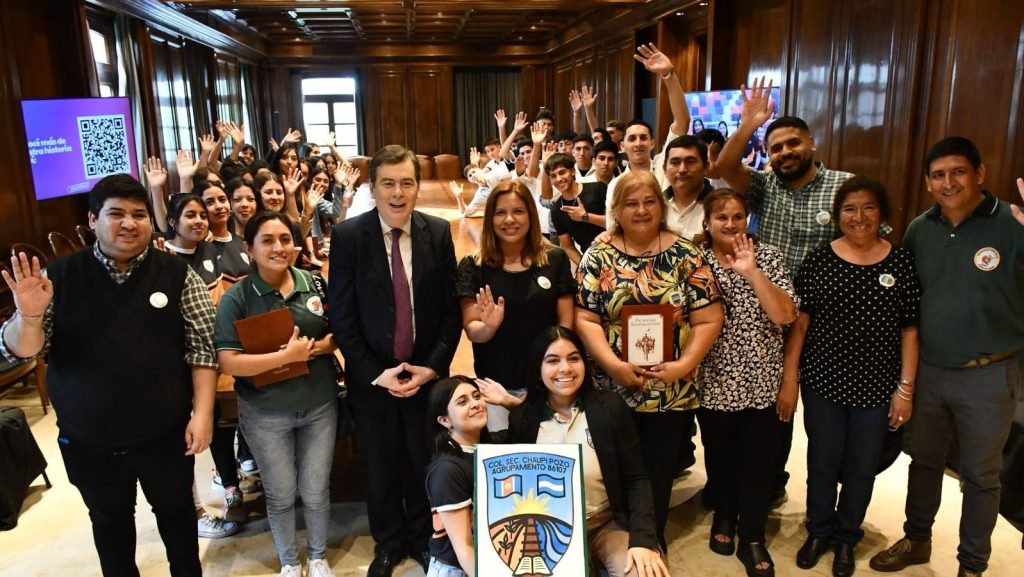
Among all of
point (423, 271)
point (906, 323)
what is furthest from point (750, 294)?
point (423, 271)

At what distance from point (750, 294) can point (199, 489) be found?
2.70 m

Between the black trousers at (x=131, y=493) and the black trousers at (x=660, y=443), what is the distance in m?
1.52

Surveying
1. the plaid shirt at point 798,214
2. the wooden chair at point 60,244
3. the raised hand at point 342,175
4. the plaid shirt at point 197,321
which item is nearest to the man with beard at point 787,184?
the plaid shirt at point 798,214

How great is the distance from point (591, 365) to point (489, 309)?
42 cm

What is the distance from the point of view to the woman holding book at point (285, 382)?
2.29 meters

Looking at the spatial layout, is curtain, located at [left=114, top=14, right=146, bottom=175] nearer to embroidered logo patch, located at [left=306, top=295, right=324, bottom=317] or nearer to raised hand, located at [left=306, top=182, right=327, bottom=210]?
raised hand, located at [left=306, top=182, right=327, bottom=210]

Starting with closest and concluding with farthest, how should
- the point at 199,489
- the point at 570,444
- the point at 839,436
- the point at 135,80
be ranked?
1. the point at 570,444
2. the point at 839,436
3. the point at 199,489
4. the point at 135,80

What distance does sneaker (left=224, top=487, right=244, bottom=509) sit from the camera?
3.04 metres

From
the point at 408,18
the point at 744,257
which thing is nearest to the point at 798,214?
the point at 744,257

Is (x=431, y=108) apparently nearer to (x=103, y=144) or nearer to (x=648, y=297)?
(x=103, y=144)

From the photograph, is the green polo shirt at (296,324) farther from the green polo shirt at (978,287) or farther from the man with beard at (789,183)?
the green polo shirt at (978,287)

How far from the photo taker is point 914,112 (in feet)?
14.6

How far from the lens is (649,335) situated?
2.33 metres

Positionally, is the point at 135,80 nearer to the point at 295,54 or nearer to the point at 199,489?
the point at 199,489
